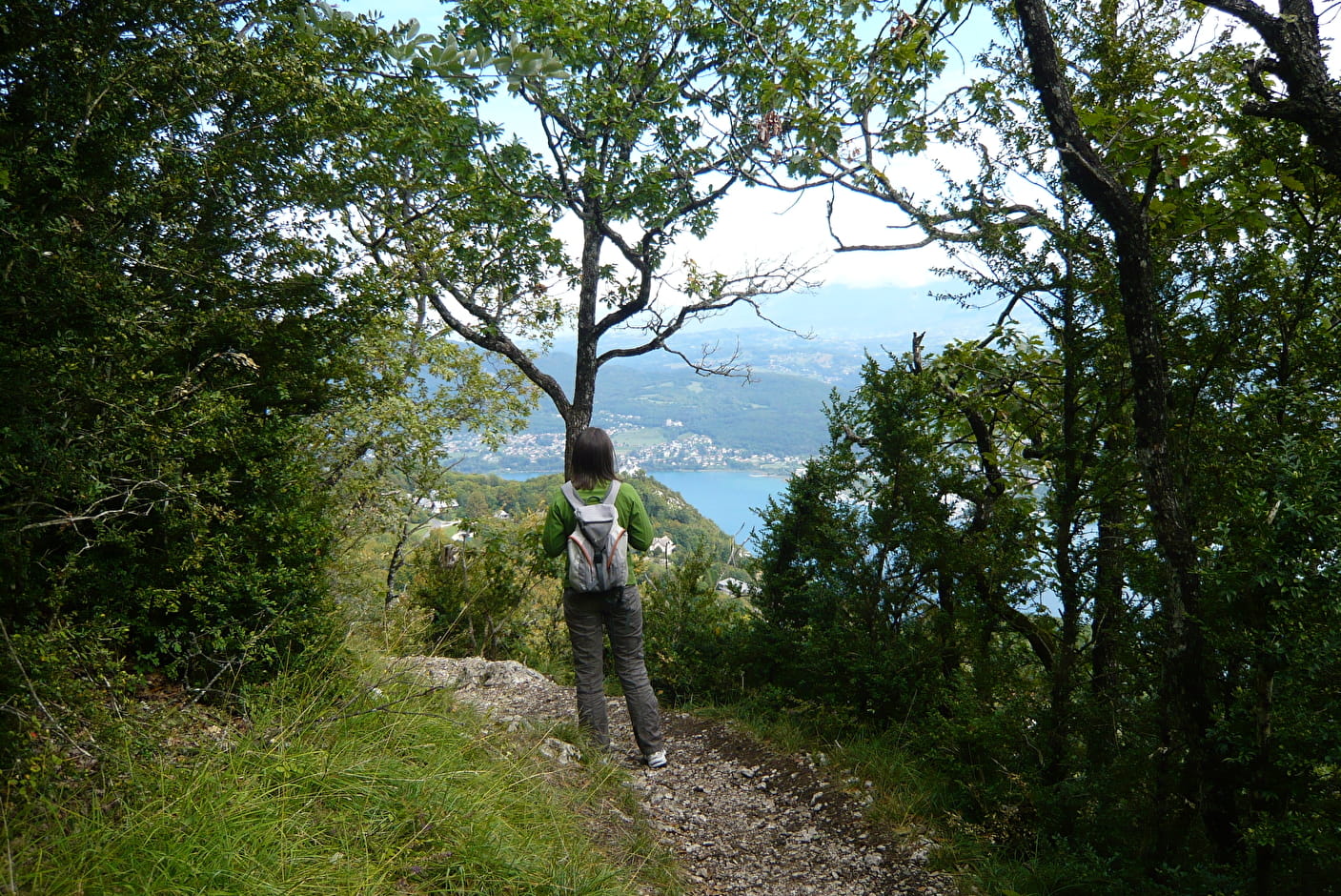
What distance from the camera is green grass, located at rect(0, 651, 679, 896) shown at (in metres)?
1.92

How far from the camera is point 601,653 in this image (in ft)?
14.5

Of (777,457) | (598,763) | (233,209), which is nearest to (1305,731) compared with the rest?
(598,763)

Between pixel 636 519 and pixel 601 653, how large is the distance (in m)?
0.88

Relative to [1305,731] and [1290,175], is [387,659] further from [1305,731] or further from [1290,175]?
[1290,175]

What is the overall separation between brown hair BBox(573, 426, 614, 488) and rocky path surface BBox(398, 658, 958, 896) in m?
1.42

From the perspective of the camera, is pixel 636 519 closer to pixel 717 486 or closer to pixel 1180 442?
pixel 1180 442

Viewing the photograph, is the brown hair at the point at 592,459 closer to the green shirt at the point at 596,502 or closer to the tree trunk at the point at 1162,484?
the green shirt at the point at 596,502

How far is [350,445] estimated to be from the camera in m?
6.71

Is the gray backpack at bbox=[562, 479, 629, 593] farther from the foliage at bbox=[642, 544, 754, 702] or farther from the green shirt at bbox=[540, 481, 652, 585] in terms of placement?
the foliage at bbox=[642, 544, 754, 702]

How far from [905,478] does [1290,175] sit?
2718 mm

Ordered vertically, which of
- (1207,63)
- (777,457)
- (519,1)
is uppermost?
(519,1)

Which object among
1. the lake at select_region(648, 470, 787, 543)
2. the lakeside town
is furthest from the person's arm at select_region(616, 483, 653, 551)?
the lakeside town

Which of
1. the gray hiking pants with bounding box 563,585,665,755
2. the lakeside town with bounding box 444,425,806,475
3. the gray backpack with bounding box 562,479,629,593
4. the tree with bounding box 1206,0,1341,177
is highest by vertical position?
the tree with bounding box 1206,0,1341,177

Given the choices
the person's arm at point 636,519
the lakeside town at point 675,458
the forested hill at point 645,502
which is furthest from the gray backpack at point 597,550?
the lakeside town at point 675,458
